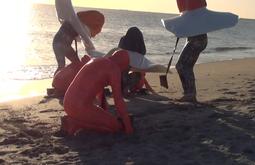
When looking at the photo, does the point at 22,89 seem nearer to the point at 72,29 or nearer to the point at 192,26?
the point at 72,29

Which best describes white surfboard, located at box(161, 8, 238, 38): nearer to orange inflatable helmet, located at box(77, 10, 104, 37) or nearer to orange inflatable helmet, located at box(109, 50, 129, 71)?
orange inflatable helmet, located at box(109, 50, 129, 71)

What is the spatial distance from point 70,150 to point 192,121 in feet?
5.84

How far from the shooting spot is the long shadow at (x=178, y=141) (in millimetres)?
5074

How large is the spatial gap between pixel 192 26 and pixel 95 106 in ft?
7.54

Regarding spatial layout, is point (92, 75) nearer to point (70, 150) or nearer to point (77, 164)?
point (70, 150)

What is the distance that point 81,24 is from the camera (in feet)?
29.8

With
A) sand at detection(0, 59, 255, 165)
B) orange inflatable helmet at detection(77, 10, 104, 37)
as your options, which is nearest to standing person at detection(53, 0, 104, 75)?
orange inflatable helmet at detection(77, 10, 104, 37)

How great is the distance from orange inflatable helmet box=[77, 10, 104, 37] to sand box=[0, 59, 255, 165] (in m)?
1.91

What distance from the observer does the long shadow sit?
5.07 metres

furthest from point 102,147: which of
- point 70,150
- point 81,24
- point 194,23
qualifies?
point 81,24

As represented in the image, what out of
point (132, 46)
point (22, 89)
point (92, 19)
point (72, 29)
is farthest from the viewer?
point (22, 89)

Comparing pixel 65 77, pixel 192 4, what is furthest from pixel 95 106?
pixel 65 77

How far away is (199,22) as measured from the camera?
756 centimetres

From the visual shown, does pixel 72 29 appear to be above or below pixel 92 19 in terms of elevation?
below
